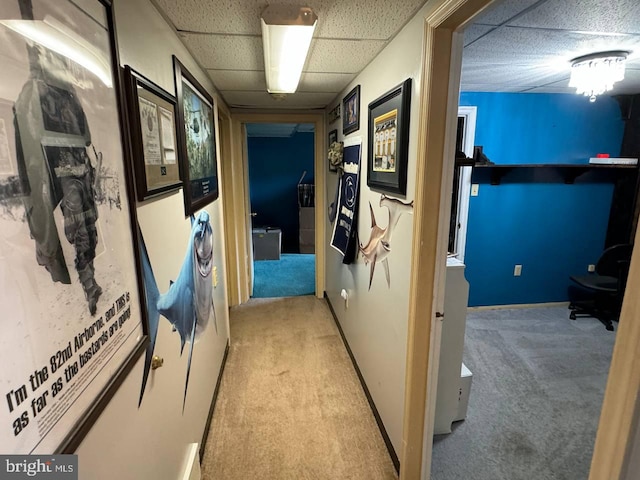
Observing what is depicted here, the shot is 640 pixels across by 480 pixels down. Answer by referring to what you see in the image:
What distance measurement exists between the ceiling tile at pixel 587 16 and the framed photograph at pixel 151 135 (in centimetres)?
154

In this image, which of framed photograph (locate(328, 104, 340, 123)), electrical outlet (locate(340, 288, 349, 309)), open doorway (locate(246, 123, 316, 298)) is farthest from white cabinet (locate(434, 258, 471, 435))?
open doorway (locate(246, 123, 316, 298))

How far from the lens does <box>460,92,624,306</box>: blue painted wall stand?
320cm

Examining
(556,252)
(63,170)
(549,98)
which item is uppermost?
(549,98)

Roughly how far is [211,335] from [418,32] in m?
1.94

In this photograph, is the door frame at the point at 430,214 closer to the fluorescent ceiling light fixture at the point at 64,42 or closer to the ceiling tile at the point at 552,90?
the fluorescent ceiling light fixture at the point at 64,42

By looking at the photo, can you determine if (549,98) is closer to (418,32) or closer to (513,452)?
(418,32)

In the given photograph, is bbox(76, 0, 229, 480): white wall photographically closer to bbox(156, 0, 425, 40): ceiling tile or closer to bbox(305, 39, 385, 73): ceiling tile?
bbox(156, 0, 425, 40): ceiling tile

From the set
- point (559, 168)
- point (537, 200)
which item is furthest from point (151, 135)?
point (559, 168)

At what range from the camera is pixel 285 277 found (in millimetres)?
4633

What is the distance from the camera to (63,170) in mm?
629

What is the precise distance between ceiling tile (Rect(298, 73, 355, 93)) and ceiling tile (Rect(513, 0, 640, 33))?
1038 mm

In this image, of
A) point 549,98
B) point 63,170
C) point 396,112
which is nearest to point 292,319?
point 396,112

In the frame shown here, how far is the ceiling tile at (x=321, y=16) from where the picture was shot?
3.92 ft

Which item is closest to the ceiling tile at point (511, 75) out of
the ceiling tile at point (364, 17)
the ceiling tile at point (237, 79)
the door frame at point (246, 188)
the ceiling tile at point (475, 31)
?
the ceiling tile at point (475, 31)
